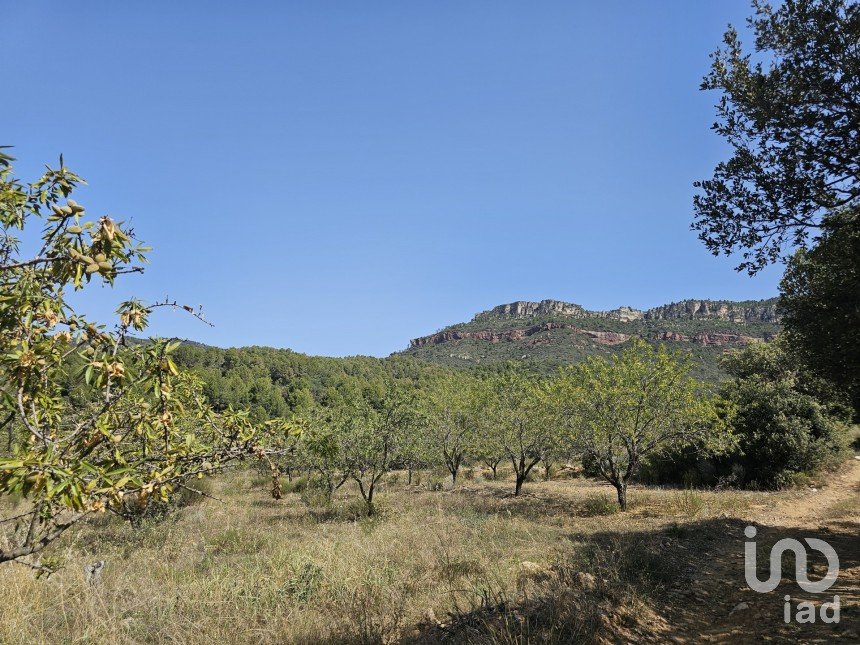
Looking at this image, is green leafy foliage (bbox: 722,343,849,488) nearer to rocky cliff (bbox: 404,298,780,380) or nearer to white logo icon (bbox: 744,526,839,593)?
white logo icon (bbox: 744,526,839,593)

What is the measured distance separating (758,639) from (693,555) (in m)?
4.38

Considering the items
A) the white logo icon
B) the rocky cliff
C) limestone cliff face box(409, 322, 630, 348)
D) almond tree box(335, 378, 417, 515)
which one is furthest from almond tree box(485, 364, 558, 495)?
limestone cliff face box(409, 322, 630, 348)

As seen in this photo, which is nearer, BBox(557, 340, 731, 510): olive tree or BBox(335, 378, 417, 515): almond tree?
BBox(557, 340, 731, 510): olive tree

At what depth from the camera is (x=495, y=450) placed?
28984 mm

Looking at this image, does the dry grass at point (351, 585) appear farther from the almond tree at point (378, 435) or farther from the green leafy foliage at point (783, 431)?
the green leafy foliage at point (783, 431)

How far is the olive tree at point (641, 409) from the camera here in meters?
16.3

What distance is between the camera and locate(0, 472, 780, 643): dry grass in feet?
19.3

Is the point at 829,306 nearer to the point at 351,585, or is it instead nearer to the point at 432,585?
the point at 432,585

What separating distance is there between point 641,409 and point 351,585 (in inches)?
513

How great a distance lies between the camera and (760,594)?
24.3ft
